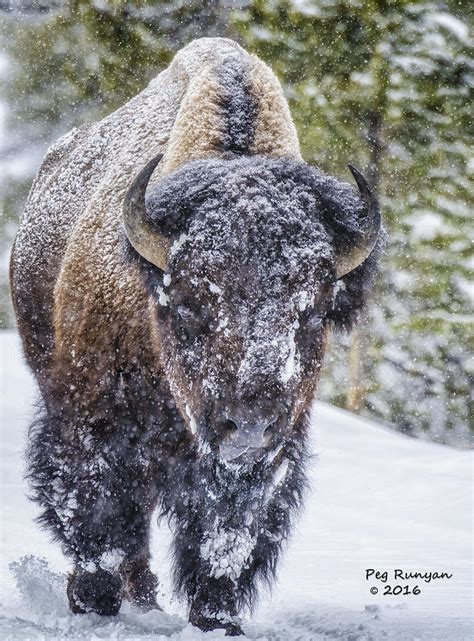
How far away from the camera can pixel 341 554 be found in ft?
19.5

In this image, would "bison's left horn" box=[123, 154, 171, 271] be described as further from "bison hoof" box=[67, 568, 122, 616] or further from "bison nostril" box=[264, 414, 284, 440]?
"bison hoof" box=[67, 568, 122, 616]

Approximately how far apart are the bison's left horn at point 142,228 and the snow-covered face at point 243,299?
6 centimetres

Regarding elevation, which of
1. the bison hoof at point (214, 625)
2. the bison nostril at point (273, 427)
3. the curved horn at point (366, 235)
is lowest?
the bison hoof at point (214, 625)

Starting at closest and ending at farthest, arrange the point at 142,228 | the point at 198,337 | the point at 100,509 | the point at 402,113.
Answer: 1. the point at 198,337
2. the point at 142,228
3. the point at 100,509
4. the point at 402,113

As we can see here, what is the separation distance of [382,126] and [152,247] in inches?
398

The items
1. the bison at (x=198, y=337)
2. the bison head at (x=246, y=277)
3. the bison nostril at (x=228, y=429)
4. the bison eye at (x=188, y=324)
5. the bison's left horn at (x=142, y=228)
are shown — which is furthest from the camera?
the bison's left horn at (x=142, y=228)

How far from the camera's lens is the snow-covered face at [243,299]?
9.95 feet

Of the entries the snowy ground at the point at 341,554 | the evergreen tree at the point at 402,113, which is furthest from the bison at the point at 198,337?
the evergreen tree at the point at 402,113

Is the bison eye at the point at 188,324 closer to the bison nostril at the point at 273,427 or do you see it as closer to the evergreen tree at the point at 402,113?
the bison nostril at the point at 273,427

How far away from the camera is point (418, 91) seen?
12742mm

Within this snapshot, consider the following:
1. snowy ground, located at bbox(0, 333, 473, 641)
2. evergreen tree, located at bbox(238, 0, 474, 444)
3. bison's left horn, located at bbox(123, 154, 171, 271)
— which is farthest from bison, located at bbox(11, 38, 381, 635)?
evergreen tree, located at bbox(238, 0, 474, 444)

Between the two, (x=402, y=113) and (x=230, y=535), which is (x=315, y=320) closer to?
(x=230, y=535)

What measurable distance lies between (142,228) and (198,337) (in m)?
0.50

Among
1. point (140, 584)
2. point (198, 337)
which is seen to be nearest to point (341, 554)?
point (140, 584)
